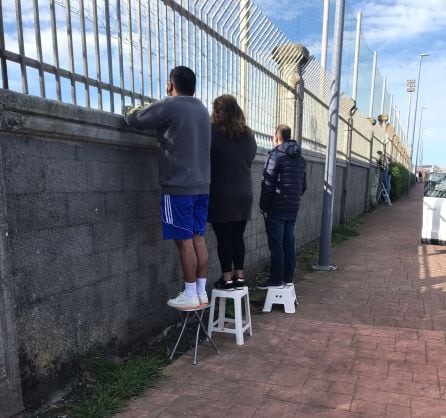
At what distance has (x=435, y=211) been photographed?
763 cm

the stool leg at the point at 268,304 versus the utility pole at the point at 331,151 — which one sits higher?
the utility pole at the point at 331,151

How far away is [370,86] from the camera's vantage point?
18.9m

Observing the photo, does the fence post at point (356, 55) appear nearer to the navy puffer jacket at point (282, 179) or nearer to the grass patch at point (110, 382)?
the navy puffer jacket at point (282, 179)

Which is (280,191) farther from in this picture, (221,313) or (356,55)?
(356,55)

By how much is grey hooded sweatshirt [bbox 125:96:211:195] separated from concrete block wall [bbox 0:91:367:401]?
254mm

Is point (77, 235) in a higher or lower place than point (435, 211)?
higher

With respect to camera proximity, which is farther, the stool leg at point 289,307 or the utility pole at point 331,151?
the utility pole at point 331,151

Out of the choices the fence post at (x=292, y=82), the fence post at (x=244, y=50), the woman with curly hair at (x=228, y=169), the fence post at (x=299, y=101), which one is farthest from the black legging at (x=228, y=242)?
the fence post at (x=299, y=101)

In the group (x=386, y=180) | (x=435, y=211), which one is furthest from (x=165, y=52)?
(x=386, y=180)

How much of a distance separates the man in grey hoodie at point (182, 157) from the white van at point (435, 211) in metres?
5.88

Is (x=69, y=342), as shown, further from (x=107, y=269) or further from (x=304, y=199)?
(x=304, y=199)

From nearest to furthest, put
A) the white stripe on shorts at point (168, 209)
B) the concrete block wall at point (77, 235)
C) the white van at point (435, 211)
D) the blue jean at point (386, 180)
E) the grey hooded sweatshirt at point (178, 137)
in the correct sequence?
the concrete block wall at point (77, 235), the grey hooded sweatshirt at point (178, 137), the white stripe on shorts at point (168, 209), the white van at point (435, 211), the blue jean at point (386, 180)

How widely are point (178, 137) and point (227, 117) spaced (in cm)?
71

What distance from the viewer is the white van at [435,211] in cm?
759
